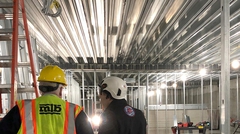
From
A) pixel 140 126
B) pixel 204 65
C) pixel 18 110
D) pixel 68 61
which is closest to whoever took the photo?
pixel 18 110

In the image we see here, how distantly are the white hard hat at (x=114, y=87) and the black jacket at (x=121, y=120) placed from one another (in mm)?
102

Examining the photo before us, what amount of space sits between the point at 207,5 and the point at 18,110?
263cm

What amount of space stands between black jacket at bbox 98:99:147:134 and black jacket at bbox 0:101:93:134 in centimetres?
28

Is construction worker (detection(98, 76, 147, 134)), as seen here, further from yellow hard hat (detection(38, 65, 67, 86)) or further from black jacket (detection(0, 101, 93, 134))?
yellow hard hat (detection(38, 65, 67, 86))

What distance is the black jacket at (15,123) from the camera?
1.64 metres

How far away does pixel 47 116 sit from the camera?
5.56 feet

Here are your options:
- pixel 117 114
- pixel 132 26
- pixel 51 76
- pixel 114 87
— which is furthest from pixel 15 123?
pixel 132 26

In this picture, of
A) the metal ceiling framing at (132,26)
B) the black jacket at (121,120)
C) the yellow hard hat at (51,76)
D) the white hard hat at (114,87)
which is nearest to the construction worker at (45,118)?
the yellow hard hat at (51,76)

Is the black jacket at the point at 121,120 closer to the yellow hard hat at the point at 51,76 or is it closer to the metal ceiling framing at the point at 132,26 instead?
the yellow hard hat at the point at 51,76

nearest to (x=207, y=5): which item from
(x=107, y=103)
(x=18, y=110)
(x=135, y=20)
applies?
(x=135, y=20)

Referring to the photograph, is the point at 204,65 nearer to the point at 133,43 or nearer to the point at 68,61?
the point at 133,43

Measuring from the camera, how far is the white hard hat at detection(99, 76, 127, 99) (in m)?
2.27

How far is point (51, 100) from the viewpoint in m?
1.72

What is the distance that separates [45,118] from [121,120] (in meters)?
0.63
